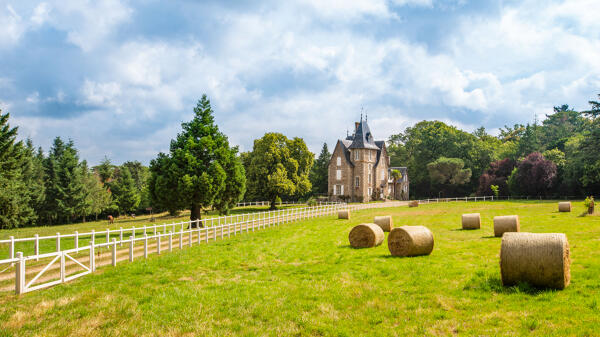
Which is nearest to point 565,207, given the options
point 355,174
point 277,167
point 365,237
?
point 365,237

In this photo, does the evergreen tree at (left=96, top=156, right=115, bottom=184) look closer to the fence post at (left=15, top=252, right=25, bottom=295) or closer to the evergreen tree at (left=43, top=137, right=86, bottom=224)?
the evergreen tree at (left=43, top=137, right=86, bottom=224)

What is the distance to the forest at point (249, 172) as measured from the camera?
27.0 m

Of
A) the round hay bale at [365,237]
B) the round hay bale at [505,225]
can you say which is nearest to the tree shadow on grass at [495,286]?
the round hay bale at [365,237]

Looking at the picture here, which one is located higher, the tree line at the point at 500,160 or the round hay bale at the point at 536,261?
the tree line at the point at 500,160

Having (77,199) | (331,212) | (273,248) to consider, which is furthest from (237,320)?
(77,199)

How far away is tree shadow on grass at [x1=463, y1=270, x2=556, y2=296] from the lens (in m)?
8.04

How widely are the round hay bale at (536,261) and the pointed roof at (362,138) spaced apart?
61.0 m

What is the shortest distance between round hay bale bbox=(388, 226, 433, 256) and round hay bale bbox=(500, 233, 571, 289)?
381cm

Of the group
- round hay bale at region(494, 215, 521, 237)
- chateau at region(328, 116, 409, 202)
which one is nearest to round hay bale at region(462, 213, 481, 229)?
round hay bale at region(494, 215, 521, 237)

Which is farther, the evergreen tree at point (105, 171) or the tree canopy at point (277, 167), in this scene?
the evergreen tree at point (105, 171)

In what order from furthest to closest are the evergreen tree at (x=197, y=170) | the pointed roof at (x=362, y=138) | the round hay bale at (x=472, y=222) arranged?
1. the pointed roof at (x=362, y=138)
2. the evergreen tree at (x=197, y=170)
3. the round hay bale at (x=472, y=222)

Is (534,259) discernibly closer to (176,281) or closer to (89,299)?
(176,281)

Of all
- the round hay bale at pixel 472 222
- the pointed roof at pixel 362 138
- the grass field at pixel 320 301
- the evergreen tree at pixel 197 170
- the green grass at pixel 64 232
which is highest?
the pointed roof at pixel 362 138

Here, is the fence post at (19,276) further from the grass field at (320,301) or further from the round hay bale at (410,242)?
the round hay bale at (410,242)
